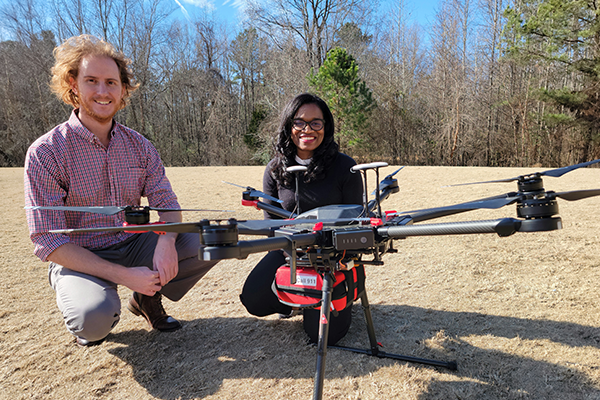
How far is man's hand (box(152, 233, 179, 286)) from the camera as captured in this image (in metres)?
2.34

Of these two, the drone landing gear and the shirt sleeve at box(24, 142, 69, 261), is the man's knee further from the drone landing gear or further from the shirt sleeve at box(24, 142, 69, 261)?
the drone landing gear

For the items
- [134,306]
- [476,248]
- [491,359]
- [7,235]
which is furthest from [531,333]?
[7,235]

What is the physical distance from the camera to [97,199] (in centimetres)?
255

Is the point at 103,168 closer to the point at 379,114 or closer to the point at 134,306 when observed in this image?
the point at 134,306

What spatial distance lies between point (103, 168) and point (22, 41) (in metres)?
30.2

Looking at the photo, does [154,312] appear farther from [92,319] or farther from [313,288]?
[313,288]

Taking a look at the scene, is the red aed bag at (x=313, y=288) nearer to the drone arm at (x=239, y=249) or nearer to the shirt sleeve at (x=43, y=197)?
the drone arm at (x=239, y=249)

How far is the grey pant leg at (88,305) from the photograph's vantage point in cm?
215

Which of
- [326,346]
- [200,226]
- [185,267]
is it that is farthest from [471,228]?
[185,267]

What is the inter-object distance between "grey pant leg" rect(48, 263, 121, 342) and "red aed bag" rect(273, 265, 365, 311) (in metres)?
0.96

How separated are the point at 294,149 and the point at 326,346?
170 cm

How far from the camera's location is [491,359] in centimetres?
218

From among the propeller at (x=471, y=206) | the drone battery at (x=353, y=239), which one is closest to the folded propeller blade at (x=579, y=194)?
the propeller at (x=471, y=206)

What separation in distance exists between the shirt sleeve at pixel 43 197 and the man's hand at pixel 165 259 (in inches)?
20.3
